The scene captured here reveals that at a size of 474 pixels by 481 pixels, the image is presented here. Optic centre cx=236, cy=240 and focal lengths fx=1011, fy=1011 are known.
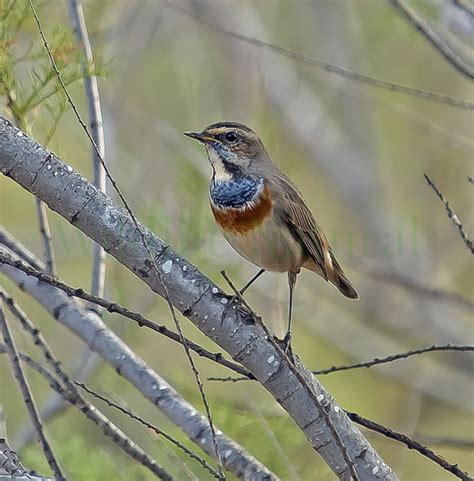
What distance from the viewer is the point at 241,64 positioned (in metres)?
6.83

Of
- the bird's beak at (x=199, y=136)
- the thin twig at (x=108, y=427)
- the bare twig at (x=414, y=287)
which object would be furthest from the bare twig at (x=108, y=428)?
the bare twig at (x=414, y=287)

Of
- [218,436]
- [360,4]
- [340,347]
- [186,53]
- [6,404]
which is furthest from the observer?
[360,4]

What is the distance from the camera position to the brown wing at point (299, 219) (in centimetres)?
331

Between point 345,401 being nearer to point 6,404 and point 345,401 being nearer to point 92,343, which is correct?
point 6,404

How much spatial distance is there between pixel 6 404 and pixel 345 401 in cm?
225

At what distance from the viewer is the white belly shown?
3.25 m

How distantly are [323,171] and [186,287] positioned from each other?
16.6ft

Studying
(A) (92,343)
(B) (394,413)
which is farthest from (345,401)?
(A) (92,343)

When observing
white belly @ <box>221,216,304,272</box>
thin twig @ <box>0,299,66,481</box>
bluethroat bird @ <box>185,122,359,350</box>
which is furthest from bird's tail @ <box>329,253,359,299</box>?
thin twig @ <box>0,299,66,481</box>

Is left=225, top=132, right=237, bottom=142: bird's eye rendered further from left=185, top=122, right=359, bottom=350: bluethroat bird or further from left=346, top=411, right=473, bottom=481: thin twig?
left=346, top=411, right=473, bottom=481: thin twig

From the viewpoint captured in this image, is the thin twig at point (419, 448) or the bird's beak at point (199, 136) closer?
the thin twig at point (419, 448)

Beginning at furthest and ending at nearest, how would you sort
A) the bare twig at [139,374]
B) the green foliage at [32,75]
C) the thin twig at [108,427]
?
the green foliage at [32,75] → the bare twig at [139,374] → the thin twig at [108,427]

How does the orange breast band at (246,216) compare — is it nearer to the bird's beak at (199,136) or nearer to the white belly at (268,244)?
the white belly at (268,244)

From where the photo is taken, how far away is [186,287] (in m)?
2.15
